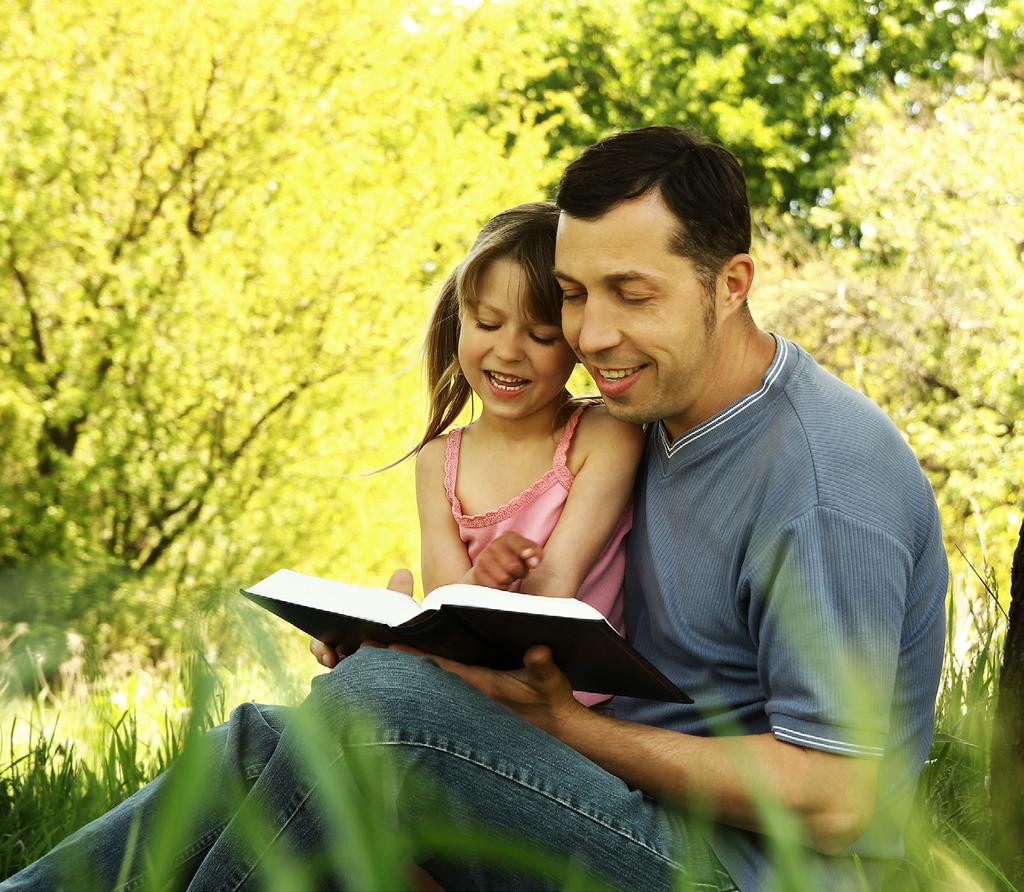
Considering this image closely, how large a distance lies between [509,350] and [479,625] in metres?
0.80

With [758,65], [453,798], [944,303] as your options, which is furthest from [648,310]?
[758,65]

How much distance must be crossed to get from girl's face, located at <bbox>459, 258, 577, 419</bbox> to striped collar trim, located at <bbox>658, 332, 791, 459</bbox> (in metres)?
0.36

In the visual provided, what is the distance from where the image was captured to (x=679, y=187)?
206 cm

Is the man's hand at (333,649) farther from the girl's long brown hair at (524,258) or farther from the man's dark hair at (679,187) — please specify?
the man's dark hair at (679,187)

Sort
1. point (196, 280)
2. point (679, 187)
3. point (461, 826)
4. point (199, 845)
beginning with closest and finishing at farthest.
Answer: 1. point (461, 826)
2. point (199, 845)
3. point (679, 187)
4. point (196, 280)

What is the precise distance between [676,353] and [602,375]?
139 mm

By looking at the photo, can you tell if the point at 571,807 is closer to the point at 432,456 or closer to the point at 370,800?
the point at 370,800

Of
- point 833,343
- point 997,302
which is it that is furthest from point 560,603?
point 833,343

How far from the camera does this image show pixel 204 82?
7.10 metres

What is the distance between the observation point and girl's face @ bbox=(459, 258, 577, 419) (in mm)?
2367

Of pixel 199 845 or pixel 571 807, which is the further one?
pixel 199 845

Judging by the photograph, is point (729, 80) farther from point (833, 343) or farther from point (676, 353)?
point (676, 353)

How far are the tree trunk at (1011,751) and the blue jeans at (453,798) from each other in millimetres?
528

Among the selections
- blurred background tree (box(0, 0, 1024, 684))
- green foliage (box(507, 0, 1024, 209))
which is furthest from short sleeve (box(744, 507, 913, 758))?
green foliage (box(507, 0, 1024, 209))
